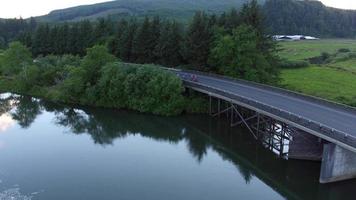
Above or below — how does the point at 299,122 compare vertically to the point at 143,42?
below

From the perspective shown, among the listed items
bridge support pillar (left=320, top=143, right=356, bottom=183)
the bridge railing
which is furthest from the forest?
bridge support pillar (left=320, top=143, right=356, bottom=183)

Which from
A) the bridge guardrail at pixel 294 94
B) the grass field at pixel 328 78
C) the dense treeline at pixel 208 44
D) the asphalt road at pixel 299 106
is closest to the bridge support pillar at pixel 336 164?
the asphalt road at pixel 299 106

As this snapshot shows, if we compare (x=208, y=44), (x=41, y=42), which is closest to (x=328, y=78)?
(x=208, y=44)

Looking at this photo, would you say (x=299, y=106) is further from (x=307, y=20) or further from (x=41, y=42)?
(x=307, y=20)

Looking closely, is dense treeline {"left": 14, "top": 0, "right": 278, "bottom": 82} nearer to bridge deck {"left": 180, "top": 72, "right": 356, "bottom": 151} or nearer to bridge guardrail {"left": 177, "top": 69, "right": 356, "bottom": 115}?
bridge guardrail {"left": 177, "top": 69, "right": 356, "bottom": 115}

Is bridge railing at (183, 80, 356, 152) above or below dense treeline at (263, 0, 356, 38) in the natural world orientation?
below
